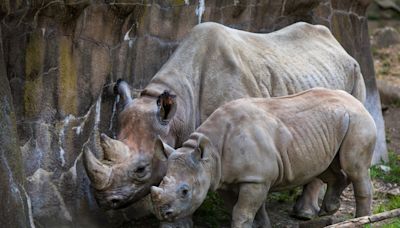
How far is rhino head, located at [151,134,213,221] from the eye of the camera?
7.25 m

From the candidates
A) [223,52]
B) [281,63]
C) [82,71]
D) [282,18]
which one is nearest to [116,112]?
[82,71]

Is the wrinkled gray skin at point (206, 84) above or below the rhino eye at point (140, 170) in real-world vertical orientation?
above

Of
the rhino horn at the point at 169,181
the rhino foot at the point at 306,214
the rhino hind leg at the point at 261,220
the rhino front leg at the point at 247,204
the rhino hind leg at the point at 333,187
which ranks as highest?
the rhino horn at the point at 169,181

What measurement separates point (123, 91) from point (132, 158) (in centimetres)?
79

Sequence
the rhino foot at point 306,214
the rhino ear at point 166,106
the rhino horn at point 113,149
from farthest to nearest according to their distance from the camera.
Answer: the rhino foot at point 306,214
the rhino ear at point 166,106
the rhino horn at point 113,149

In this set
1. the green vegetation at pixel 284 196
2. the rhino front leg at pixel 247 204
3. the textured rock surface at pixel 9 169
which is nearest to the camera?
the textured rock surface at pixel 9 169

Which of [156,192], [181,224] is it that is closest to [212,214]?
[181,224]

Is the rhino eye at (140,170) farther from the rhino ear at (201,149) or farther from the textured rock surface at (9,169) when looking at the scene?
the textured rock surface at (9,169)

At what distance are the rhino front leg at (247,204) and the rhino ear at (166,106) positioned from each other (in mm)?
1029

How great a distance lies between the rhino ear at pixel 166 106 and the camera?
27.2 ft

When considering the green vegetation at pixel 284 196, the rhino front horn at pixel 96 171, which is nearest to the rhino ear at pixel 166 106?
the rhino front horn at pixel 96 171

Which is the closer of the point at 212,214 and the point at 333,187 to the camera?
the point at 333,187

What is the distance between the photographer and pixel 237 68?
8.87 m

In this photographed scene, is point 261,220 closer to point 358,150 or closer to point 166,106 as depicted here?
point 358,150
